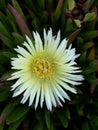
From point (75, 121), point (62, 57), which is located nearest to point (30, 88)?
point (62, 57)

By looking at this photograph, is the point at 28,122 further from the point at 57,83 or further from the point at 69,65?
the point at 69,65

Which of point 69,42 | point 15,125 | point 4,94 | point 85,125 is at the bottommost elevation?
point 85,125

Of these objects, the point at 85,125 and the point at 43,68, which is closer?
the point at 43,68

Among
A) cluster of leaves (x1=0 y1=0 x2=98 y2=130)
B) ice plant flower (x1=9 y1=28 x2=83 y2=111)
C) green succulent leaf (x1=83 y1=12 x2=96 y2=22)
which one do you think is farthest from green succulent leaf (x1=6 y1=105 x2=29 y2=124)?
green succulent leaf (x1=83 y1=12 x2=96 y2=22)

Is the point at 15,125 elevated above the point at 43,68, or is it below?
below

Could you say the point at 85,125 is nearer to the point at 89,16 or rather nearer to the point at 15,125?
the point at 15,125

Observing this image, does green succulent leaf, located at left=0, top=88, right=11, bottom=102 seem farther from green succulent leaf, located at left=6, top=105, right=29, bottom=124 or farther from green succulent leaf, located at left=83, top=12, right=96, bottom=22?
green succulent leaf, located at left=83, top=12, right=96, bottom=22

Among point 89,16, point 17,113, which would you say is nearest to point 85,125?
point 17,113
